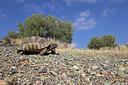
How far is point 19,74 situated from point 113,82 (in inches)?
101

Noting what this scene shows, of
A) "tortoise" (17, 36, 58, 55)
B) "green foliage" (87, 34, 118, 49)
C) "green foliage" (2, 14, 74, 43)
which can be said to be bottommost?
"tortoise" (17, 36, 58, 55)

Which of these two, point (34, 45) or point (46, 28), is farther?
point (46, 28)

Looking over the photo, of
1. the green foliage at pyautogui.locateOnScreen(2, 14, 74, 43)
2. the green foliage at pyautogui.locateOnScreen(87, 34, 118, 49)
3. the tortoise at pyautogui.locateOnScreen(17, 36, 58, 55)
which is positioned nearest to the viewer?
the tortoise at pyautogui.locateOnScreen(17, 36, 58, 55)

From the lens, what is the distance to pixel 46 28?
→ 29250mm

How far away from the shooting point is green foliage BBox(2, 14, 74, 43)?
2752 centimetres

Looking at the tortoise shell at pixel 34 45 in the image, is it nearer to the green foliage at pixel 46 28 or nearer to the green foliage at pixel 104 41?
the green foliage at pixel 46 28

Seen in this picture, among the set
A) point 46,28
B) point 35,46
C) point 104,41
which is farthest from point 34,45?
point 104,41

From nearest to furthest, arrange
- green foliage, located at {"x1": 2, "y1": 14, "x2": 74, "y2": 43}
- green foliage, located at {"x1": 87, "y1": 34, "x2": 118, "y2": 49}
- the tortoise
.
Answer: the tortoise
green foliage, located at {"x1": 2, "y1": 14, "x2": 74, "y2": 43}
green foliage, located at {"x1": 87, "y1": 34, "x2": 118, "y2": 49}

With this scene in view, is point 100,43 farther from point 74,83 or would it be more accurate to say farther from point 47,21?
point 74,83

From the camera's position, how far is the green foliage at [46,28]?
27516 millimetres

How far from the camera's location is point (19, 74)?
3182 mm

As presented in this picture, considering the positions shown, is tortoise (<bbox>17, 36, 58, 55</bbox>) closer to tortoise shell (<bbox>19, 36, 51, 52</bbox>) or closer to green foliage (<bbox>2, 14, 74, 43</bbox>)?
tortoise shell (<bbox>19, 36, 51, 52</bbox>)

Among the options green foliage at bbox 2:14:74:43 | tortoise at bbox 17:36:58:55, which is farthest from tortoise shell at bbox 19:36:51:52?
green foliage at bbox 2:14:74:43

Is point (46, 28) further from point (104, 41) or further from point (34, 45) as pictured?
point (34, 45)
